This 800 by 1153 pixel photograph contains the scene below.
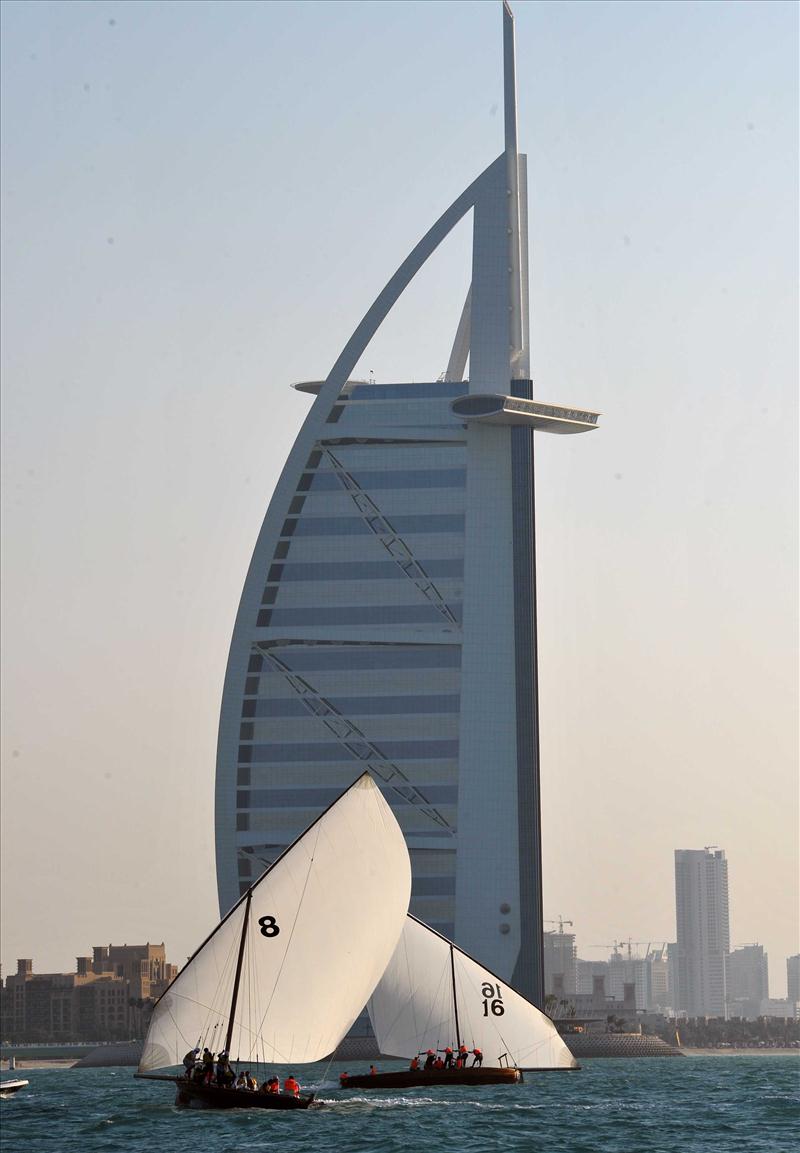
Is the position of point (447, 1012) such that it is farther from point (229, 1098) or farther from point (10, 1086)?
point (229, 1098)

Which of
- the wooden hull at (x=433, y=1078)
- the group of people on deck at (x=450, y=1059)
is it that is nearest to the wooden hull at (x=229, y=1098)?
the wooden hull at (x=433, y=1078)

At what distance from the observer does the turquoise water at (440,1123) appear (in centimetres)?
6003

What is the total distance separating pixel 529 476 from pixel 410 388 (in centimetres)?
1227

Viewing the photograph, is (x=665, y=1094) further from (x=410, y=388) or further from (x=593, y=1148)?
(x=410, y=388)

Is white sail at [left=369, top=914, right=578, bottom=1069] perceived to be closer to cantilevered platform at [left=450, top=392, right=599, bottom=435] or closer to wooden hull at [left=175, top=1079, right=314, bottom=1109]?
wooden hull at [left=175, top=1079, right=314, bottom=1109]

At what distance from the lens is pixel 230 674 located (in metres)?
161

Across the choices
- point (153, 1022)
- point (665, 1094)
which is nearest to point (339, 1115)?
point (153, 1022)

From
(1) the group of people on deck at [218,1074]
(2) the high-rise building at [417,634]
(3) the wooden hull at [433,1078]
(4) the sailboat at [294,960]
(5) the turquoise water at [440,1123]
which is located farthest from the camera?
(2) the high-rise building at [417,634]

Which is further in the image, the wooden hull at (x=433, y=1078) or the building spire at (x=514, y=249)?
the building spire at (x=514, y=249)

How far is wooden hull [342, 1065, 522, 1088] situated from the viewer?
8150cm

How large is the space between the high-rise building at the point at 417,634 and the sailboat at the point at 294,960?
81.6 metres

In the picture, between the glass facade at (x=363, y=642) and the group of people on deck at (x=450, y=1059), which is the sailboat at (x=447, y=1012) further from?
the glass facade at (x=363, y=642)

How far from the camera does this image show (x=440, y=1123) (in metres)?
66.7

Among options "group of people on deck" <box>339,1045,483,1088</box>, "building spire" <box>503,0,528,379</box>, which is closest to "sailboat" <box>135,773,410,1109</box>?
"group of people on deck" <box>339,1045,483,1088</box>
